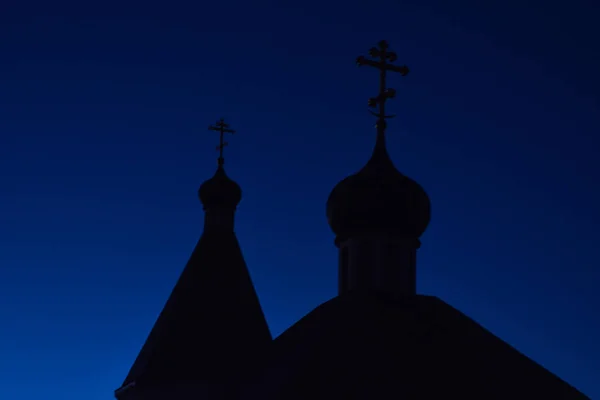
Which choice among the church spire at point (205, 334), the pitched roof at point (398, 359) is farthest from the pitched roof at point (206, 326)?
the pitched roof at point (398, 359)

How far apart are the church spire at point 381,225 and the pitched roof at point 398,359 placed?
586mm

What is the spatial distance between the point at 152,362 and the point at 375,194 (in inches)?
175

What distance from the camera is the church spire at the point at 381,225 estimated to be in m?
17.1

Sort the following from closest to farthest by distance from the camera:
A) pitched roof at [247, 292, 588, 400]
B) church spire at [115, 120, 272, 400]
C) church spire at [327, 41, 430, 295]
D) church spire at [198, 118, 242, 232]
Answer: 1. pitched roof at [247, 292, 588, 400]
2. church spire at [327, 41, 430, 295]
3. church spire at [115, 120, 272, 400]
4. church spire at [198, 118, 242, 232]

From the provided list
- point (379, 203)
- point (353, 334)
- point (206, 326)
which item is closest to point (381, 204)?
point (379, 203)

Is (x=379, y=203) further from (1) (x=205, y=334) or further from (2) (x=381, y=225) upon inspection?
(1) (x=205, y=334)

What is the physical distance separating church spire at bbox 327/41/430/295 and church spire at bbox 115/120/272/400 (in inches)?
82.4

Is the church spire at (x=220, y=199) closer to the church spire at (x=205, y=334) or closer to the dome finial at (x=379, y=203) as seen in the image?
the church spire at (x=205, y=334)

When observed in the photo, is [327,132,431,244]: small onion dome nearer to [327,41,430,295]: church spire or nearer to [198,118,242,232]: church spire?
[327,41,430,295]: church spire

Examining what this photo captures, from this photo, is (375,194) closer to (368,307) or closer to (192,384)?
(368,307)

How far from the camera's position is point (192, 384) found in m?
17.9

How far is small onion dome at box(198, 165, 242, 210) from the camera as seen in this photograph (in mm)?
21156

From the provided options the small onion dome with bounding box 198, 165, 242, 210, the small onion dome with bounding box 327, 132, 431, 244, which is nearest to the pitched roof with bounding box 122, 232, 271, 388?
the small onion dome with bounding box 198, 165, 242, 210

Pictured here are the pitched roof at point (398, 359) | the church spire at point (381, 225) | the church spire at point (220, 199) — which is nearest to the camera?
the pitched roof at point (398, 359)
